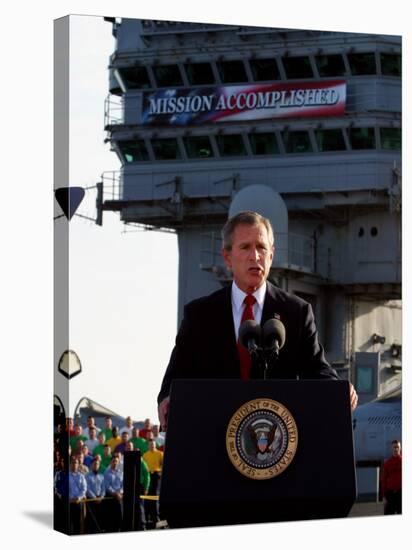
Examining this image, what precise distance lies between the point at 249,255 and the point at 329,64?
24.8 feet

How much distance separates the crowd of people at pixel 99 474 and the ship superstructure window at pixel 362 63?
6.29 meters

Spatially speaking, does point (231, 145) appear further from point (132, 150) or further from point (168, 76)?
point (132, 150)

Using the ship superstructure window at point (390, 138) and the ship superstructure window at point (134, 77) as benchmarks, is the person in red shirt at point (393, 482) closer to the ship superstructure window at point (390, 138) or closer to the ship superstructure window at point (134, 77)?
the ship superstructure window at point (390, 138)

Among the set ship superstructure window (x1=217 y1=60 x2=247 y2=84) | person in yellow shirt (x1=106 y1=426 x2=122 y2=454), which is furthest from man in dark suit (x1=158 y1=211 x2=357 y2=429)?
ship superstructure window (x1=217 y1=60 x2=247 y2=84)

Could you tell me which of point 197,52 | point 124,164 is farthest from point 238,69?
point 124,164

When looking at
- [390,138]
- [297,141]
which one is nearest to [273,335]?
[297,141]

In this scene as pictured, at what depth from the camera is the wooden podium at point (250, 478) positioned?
10523 mm

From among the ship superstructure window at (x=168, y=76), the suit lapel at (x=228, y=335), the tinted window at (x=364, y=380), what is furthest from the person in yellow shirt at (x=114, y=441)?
the ship superstructure window at (x=168, y=76)

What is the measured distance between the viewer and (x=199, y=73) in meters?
18.7

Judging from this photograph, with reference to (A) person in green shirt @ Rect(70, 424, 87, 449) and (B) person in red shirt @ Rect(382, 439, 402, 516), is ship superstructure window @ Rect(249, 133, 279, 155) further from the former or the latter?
(A) person in green shirt @ Rect(70, 424, 87, 449)

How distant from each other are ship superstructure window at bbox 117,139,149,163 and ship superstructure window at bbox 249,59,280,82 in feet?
5.72

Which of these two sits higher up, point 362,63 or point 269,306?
point 362,63

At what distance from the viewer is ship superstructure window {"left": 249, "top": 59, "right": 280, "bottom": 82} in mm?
18172

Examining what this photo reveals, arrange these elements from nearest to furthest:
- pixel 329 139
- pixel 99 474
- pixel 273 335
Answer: pixel 273 335
pixel 99 474
pixel 329 139
